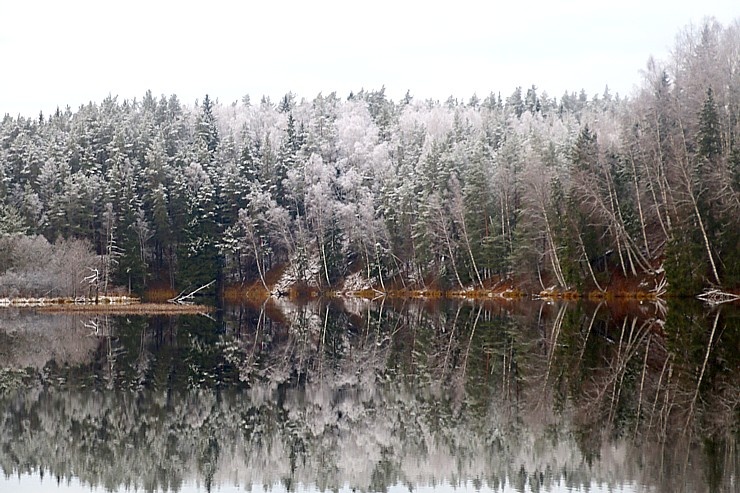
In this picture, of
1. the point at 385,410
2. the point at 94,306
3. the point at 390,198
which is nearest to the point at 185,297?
the point at 94,306

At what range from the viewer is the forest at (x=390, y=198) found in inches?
2159

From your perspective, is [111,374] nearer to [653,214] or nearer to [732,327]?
[732,327]

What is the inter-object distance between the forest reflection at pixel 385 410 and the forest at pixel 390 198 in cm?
2286

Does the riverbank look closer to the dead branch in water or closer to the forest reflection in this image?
the dead branch in water

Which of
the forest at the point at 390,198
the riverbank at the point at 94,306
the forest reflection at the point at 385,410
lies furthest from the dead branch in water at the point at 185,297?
the forest reflection at the point at 385,410

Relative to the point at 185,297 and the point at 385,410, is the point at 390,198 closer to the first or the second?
the point at 185,297

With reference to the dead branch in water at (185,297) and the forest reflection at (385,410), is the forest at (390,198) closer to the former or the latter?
the dead branch in water at (185,297)

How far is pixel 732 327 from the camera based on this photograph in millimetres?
31188

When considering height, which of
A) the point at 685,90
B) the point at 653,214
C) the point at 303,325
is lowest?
the point at 303,325

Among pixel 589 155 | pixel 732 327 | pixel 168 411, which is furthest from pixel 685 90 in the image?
pixel 168 411

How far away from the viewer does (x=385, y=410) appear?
18016 mm

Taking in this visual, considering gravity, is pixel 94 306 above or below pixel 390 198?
→ below

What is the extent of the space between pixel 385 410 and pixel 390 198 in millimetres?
67108

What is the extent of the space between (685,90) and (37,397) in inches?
1921
